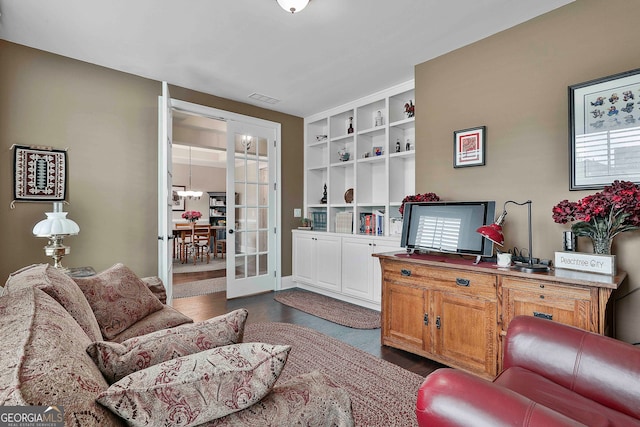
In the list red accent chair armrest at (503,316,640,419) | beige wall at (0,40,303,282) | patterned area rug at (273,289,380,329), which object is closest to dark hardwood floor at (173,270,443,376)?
patterned area rug at (273,289,380,329)

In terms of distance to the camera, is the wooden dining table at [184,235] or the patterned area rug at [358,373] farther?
the wooden dining table at [184,235]

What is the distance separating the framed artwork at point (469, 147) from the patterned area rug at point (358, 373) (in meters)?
1.85

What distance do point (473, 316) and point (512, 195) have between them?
107 cm

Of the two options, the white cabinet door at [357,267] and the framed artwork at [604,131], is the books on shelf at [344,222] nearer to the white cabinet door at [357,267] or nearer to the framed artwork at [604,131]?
the white cabinet door at [357,267]

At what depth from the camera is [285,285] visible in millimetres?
4992

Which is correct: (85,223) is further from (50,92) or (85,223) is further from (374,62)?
(374,62)

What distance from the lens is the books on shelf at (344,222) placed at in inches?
174

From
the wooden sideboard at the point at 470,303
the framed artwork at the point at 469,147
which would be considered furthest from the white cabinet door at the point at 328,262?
the framed artwork at the point at 469,147

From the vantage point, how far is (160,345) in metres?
0.95

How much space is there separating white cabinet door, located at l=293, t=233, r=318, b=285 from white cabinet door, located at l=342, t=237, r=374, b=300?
59 cm

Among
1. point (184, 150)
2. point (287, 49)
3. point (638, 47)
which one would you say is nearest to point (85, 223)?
point (287, 49)

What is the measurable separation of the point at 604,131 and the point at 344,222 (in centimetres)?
286

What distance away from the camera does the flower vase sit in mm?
1978

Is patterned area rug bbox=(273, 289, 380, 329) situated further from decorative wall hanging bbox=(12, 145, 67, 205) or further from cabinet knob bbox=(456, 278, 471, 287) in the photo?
decorative wall hanging bbox=(12, 145, 67, 205)
